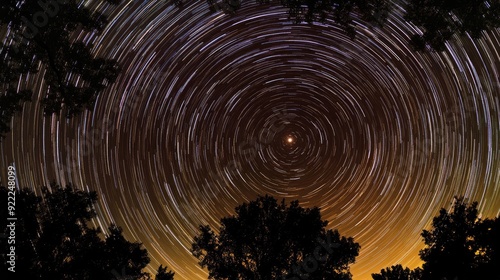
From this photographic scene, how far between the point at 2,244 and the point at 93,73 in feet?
22.3

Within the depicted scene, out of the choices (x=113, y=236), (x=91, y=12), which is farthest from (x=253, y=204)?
(x=91, y=12)

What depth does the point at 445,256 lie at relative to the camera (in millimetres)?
15250

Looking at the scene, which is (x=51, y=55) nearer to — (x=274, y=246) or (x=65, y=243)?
(x=65, y=243)

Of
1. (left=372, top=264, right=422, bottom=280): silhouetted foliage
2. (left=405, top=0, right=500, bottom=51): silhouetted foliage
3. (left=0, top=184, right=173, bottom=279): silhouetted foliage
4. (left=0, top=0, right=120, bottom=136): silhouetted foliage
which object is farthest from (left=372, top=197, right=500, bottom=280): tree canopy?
(left=0, top=0, right=120, bottom=136): silhouetted foliage

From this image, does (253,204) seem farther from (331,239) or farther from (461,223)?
(461,223)

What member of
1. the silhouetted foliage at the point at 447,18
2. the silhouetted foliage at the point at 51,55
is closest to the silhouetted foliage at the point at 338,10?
the silhouetted foliage at the point at 447,18

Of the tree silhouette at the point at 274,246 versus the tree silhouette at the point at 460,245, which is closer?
the tree silhouette at the point at 460,245

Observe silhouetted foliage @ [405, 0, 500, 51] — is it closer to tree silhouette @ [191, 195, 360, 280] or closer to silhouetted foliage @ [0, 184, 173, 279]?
tree silhouette @ [191, 195, 360, 280]

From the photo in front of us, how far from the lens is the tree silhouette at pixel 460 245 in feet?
47.8

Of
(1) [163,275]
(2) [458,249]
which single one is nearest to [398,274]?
(2) [458,249]

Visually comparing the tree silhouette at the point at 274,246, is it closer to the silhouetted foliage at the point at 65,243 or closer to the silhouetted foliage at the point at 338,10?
the silhouetted foliage at the point at 65,243

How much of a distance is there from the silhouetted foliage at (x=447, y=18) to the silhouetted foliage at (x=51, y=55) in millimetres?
8583

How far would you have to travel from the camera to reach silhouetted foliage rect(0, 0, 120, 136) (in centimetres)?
1131

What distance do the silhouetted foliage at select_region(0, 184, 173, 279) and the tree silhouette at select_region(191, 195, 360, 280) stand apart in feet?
10.4
